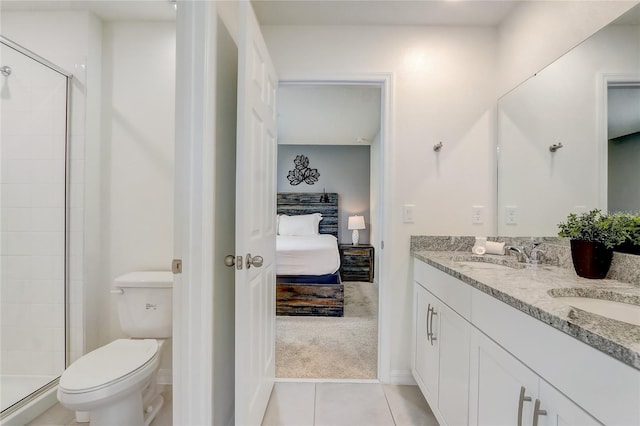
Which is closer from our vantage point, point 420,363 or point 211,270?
point 211,270

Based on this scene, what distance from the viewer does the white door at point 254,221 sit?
1161mm

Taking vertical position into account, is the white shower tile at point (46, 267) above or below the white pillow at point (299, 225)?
below

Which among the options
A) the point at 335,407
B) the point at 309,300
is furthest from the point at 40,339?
the point at 309,300

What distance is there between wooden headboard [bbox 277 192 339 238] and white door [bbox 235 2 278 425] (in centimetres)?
363

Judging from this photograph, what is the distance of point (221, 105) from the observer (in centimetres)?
128

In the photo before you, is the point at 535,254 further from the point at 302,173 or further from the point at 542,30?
the point at 302,173

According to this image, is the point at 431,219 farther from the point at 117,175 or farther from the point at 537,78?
the point at 117,175

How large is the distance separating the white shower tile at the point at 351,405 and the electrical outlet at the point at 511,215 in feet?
4.65

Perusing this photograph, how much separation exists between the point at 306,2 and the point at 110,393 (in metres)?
2.36

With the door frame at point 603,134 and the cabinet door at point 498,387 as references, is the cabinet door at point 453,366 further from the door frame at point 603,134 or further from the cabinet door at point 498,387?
the door frame at point 603,134

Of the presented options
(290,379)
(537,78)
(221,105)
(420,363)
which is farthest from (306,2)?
(290,379)

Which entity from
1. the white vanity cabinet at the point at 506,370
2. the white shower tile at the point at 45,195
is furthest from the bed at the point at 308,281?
the white shower tile at the point at 45,195

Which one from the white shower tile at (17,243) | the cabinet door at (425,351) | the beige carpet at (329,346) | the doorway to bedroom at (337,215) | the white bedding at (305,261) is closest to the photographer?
the cabinet door at (425,351)

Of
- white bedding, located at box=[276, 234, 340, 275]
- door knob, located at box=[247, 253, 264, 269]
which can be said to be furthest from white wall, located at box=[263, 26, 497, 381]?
white bedding, located at box=[276, 234, 340, 275]
